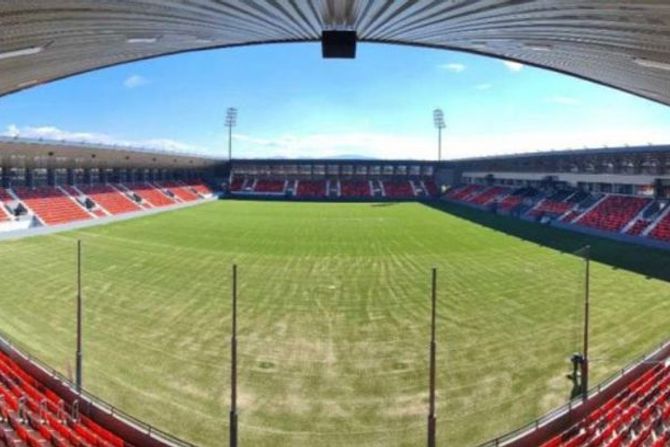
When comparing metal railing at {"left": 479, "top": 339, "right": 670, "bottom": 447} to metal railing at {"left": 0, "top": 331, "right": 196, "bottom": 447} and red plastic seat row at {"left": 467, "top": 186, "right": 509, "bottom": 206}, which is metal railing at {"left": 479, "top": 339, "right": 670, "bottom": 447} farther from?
red plastic seat row at {"left": 467, "top": 186, "right": 509, "bottom": 206}

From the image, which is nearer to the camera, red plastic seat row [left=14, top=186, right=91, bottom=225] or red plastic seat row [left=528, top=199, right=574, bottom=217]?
red plastic seat row [left=14, top=186, right=91, bottom=225]

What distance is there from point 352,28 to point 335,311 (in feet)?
38.1

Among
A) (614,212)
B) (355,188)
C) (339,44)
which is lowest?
(614,212)

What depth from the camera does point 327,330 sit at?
17453 mm

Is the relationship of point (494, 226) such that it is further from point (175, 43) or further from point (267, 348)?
point (175, 43)

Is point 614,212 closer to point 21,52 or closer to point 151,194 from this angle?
point 21,52

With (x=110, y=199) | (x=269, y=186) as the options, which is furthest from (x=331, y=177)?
(x=110, y=199)

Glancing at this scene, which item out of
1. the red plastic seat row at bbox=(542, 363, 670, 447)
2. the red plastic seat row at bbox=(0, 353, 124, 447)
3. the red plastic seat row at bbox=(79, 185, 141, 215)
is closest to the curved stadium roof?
the red plastic seat row at bbox=(0, 353, 124, 447)

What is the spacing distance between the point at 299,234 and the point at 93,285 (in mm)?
19210

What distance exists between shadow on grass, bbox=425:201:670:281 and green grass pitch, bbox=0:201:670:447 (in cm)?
128

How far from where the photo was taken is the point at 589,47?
11.0 meters

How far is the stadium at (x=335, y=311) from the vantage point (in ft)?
32.6

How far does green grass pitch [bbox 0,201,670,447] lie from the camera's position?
39.1ft

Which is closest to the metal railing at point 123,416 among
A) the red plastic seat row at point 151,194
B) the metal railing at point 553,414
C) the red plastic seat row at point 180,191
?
the metal railing at point 553,414
